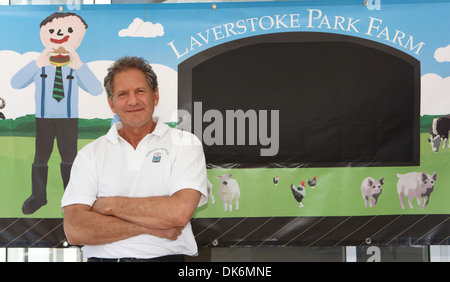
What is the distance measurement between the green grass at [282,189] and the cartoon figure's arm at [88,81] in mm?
336

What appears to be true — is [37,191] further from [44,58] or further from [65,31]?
[65,31]

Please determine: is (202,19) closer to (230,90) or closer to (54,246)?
(230,90)

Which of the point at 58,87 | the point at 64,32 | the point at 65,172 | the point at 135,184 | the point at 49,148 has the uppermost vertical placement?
the point at 64,32

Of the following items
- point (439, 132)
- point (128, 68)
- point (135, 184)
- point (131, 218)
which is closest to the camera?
point (131, 218)

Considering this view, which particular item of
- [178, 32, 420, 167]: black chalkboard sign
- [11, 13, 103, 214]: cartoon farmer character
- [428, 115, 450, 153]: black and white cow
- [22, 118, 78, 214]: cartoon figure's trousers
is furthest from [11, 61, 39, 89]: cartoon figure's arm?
[428, 115, 450, 153]: black and white cow

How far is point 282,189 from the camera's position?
3.23 metres

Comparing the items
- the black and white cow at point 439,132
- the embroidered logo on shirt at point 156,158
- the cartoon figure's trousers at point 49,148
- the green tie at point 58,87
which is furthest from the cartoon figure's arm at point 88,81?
the black and white cow at point 439,132

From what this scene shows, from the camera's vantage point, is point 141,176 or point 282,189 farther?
point 282,189

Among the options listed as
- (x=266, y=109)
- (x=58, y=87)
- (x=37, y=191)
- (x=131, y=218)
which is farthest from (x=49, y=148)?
(x=266, y=109)

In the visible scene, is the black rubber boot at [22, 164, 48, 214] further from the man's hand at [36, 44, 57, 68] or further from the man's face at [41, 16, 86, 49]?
the man's face at [41, 16, 86, 49]

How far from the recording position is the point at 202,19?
326 cm

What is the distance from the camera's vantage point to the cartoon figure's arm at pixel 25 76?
10.7 ft

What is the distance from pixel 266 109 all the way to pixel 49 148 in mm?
1452
